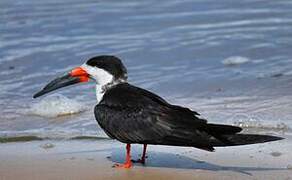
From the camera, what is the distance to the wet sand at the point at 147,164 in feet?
19.5

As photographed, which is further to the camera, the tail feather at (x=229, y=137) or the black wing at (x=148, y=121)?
the black wing at (x=148, y=121)

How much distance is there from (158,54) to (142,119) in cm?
404

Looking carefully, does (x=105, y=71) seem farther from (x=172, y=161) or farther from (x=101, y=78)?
(x=172, y=161)

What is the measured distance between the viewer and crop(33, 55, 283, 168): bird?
5.68 meters

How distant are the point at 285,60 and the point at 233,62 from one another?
24.1 inches

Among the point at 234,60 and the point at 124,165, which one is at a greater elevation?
the point at 234,60

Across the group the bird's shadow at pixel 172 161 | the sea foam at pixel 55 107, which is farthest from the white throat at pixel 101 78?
the sea foam at pixel 55 107

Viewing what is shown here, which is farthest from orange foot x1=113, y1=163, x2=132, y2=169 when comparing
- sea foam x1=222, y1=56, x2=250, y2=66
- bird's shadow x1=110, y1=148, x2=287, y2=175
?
sea foam x1=222, y1=56, x2=250, y2=66

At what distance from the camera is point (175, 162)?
6277mm

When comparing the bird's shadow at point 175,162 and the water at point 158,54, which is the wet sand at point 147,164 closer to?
the bird's shadow at point 175,162

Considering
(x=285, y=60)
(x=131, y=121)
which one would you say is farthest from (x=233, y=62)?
(x=131, y=121)

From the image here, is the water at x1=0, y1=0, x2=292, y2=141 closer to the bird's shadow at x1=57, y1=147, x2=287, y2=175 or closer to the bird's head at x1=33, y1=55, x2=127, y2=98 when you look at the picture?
the bird's shadow at x1=57, y1=147, x2=287, y2=175

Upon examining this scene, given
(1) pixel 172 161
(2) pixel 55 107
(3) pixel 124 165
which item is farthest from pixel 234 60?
(3) pixel 124 165

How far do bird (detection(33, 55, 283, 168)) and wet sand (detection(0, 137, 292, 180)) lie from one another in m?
0.20
